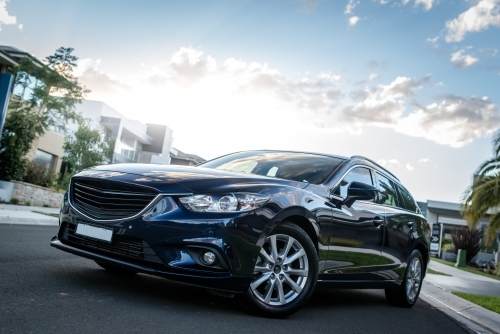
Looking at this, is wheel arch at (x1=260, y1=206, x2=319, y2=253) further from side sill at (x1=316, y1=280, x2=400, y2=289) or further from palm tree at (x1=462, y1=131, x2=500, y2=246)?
palm tree at (x1=462, y1=131, x2=500, y2=246)

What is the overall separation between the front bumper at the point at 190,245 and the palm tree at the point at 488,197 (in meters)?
19.3

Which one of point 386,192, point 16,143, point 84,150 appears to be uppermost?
point 84,150

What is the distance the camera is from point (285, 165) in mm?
6000

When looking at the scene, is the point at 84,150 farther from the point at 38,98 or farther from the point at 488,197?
the point at 488,197

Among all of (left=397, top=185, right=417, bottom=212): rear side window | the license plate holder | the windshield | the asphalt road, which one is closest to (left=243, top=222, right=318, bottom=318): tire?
the asphalt road

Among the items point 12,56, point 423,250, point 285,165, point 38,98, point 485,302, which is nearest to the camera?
point 285,165

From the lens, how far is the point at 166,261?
→ 14.8 ft

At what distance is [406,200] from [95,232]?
14.7 feet

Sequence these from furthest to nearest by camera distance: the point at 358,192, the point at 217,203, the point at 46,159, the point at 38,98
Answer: the point at 46,159 < the point at 38,98 < the point at 358,192 < the point at 217,203

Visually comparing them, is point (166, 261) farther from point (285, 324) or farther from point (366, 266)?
point (366, 266)

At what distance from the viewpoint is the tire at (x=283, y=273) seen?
4824mm

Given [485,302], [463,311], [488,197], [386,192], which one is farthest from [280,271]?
[488,197]

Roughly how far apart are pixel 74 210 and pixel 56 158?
32950 millimetres

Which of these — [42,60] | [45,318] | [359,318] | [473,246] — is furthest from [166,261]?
[473,246]
